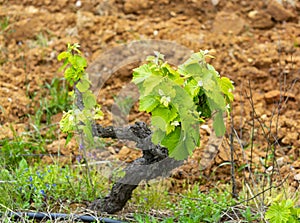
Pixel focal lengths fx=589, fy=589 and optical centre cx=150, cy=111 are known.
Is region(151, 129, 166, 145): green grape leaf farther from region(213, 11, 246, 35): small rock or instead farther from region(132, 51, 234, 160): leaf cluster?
region(213, 11, 246, 35): small rock

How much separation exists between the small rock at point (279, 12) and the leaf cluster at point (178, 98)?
2.76 metres

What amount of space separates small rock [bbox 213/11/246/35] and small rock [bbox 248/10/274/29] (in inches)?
3.8

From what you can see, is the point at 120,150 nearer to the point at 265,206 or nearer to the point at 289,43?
the point at 265,206

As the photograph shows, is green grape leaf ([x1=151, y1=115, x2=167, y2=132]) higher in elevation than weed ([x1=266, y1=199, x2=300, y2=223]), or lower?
higher

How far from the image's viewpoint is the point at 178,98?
8.76 ft

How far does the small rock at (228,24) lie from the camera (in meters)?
5.31

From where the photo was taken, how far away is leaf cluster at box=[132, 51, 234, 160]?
2.62 metres

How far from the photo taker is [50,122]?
4.54 meters

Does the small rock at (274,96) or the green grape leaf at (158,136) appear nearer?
the green grape leaf at (158,136)

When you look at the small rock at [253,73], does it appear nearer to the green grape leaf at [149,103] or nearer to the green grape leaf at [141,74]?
the green grape leaf at [141,74]

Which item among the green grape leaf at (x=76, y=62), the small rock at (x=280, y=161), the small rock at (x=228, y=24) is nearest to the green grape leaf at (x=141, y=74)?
the green grape leaf at (x=76, y=62)

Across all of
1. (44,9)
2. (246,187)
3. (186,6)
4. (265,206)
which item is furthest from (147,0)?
(265,206)

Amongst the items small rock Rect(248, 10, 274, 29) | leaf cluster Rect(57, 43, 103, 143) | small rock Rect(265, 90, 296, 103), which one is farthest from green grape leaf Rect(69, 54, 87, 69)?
small rock Rect(248, 10, 274, 29)

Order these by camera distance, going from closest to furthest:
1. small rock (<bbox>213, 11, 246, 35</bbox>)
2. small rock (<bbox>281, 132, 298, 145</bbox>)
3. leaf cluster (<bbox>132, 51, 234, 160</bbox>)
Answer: leaf cluster (<bbox>132, 51, 234, 160</bbox>) → small rock (<bbox>281, 132, 298, 145</bbox>) → small rock (<bbox>213, 11, 246, 35</bbox>)
